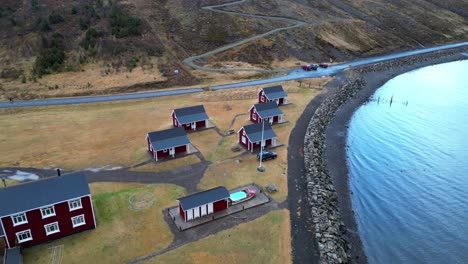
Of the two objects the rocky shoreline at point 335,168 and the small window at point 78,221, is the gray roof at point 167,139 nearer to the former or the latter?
the small window at point 78,221

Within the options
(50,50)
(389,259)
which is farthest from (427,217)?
(50,50)

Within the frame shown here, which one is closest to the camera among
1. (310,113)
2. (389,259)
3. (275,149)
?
(389,259)

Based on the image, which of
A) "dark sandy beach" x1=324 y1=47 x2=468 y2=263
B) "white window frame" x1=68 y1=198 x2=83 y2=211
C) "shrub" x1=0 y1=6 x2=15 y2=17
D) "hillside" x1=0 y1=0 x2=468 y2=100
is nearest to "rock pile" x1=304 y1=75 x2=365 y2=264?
"dark sandy beach" x1=324 y1=47 x2=468 y2=263

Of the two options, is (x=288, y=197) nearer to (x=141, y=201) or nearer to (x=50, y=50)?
(x=141, y=201)

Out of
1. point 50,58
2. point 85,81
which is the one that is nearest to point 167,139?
point 85,81

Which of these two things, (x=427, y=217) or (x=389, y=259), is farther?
(x=427, y=217)

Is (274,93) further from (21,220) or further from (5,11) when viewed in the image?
(5,11)

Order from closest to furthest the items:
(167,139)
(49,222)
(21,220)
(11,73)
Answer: (21,220) < (49,222) < (167,139) < (11,73)
